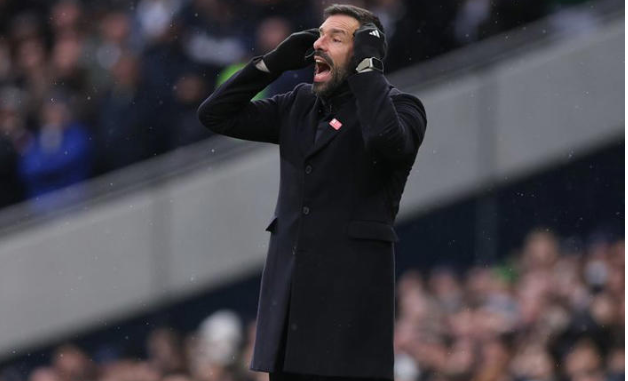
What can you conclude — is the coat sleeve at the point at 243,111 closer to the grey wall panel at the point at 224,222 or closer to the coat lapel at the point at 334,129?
the coat lapel at the point at 334,129

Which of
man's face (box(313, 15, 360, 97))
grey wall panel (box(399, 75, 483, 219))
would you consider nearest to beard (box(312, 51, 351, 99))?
man's face (box(313, 15, 360, 97))

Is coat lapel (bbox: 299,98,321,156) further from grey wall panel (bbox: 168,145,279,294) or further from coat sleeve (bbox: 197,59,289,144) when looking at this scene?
grey wall panel (bbox: 168,145,279,294)

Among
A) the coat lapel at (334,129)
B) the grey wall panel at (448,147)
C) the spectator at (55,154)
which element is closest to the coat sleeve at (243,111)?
the coat lapel at (334,129)

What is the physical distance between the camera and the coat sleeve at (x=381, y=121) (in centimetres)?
382

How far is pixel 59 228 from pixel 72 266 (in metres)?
0.21

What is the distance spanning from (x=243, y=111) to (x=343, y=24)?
1.18 ft

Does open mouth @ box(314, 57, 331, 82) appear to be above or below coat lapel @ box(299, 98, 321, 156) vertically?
above

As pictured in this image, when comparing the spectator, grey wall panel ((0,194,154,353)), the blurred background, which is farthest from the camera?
the spectator

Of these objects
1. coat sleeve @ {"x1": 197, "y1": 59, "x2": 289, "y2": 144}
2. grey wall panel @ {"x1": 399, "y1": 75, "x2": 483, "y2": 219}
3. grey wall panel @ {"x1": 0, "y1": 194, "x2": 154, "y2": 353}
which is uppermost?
grey wall panel @ {"x1": 399, "y1": 75, "x2": 483, "y2": 219}

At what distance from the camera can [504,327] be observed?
24.5ft

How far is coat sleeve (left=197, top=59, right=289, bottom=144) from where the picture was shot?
4.16 metres

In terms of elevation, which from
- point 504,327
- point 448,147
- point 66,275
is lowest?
point 504,327

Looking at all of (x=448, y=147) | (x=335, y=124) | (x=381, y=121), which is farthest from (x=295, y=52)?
(x=448, y=147)

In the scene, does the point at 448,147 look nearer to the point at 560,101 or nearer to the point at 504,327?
the point at 560,101
